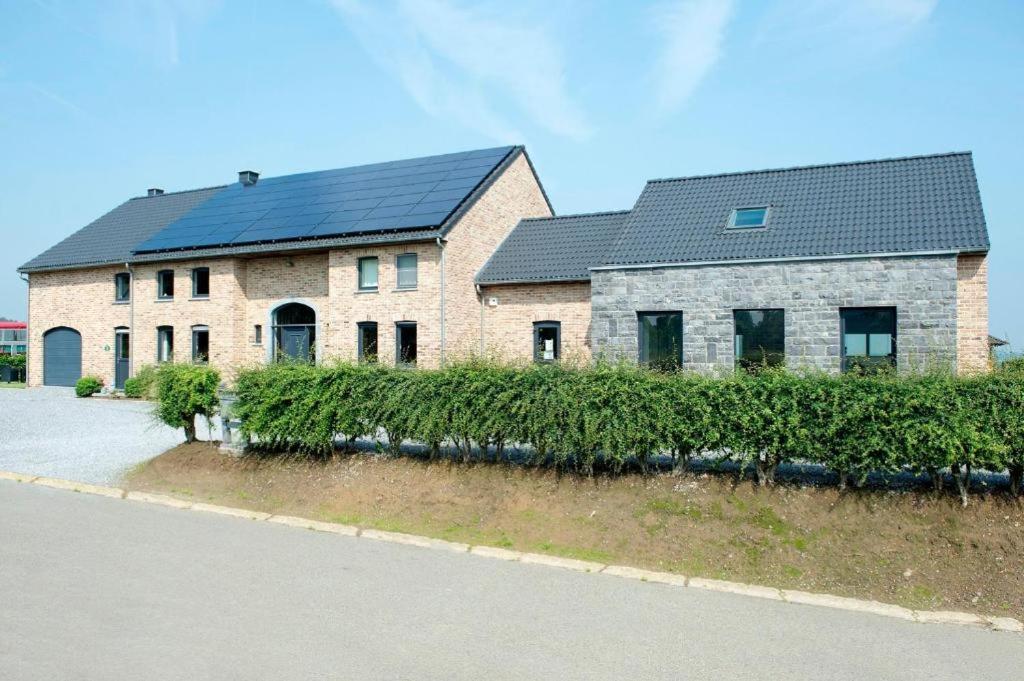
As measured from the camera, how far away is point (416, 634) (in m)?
5.34

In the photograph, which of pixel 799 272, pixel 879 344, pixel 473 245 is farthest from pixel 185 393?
pixel 879 344

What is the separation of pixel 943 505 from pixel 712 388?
2601mm

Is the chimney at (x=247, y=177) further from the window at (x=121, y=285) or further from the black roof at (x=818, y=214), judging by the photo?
the black roof at (x=818, y=214)

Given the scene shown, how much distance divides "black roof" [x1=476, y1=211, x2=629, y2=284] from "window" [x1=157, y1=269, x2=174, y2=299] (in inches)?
477

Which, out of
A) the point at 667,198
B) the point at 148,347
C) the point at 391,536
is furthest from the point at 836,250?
the point at 148,347

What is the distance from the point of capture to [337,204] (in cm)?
2442

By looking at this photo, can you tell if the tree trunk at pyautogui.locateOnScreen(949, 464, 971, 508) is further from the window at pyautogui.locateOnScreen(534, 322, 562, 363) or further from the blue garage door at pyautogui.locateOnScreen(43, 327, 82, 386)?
the blue garage door at pyautogui.locateOnScreen(43, 327, 82, 386)

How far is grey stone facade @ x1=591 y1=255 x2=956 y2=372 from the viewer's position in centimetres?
1512

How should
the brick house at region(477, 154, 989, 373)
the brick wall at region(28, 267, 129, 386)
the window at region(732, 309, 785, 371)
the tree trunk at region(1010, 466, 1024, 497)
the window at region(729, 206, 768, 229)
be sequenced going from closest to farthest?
1. the tree trunk at region(1010, 466, 1024, 497)
2. the brick house at region(477, 154, 989, 373)
3. the window at region(732, 309, 785, 371)
4. the window at region(729, 206, 768, 229)
5. the brick wall at region(28, 267, 129, 386)

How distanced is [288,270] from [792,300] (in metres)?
15.9

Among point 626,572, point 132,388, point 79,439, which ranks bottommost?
point 626,572

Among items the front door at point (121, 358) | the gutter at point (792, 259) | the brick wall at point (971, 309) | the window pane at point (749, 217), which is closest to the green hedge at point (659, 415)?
the gutter at point (792, 259)

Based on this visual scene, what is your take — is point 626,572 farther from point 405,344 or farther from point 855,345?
point 405,344

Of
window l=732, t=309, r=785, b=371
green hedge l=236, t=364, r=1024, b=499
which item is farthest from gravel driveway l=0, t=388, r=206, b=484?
window l=732, t=309, r=785, b=371
